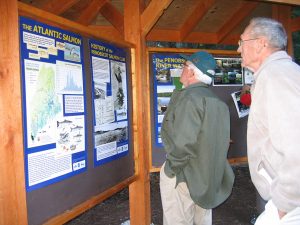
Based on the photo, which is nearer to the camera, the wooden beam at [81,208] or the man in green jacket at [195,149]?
the wooden beam at [81,208]

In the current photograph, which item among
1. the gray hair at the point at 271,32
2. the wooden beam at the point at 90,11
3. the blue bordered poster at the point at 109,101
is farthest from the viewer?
the wooden beam at the point at 90,11

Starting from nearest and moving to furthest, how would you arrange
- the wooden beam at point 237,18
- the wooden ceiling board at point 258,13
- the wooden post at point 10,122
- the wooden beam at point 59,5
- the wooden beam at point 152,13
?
the wooden post at point 10,122
the wooden beam at point 152,13
the wooden beam at point 59,5
the wooden beam at point 237,18
the wooden ceiling board at point 258,13

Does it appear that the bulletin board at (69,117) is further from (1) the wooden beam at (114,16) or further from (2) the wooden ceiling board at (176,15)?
(2) the wooden ceiling board at (176,15)

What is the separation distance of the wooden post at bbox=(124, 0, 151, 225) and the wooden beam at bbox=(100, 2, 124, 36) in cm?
67

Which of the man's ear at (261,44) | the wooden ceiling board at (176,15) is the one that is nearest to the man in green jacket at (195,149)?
the man's ear at (261,44)

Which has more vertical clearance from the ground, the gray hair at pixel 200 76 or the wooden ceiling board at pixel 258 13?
the wooden ceiling board at pixel 258 13

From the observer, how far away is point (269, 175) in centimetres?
174

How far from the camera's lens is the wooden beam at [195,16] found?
15.1 ft

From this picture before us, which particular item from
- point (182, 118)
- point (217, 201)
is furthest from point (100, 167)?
point (217, 201)

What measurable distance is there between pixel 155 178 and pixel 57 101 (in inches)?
179

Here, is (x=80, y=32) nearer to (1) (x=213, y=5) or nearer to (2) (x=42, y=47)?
(2) (x=42, y=47)

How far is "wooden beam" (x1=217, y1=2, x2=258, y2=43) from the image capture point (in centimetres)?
498

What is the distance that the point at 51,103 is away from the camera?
2.09m

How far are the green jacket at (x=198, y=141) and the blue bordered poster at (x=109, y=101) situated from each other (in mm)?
426
